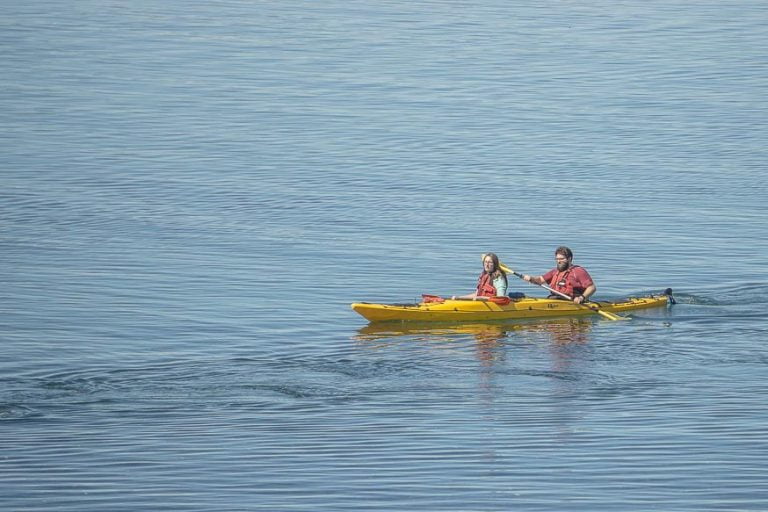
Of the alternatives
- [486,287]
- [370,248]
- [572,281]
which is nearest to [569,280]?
[572,281]

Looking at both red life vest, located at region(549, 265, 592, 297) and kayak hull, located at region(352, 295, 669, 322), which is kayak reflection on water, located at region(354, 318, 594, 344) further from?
red life vest, located at region(549, 265, 592, 297)

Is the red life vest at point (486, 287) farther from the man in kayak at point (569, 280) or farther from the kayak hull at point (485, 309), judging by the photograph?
the man in kayak at point (569, 280)

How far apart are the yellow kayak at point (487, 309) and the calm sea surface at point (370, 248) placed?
28cm

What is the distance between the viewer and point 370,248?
35312 mm

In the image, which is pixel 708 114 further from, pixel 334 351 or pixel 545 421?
pixel 545 421

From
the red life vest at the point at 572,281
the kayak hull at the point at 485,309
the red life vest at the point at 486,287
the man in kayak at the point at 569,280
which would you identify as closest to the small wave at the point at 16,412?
the kayak hull at the point at 485,309

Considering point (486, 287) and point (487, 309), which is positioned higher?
point (486, 287)

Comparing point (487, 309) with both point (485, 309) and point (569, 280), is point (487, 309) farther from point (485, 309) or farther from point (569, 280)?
point (569, 280)

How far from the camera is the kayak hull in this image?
2655 cm

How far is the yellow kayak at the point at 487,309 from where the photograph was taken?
2655 centimetres

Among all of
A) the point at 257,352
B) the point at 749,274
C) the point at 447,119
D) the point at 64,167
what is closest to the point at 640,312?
the point at 749,274

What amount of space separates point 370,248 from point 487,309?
8771 millimetres

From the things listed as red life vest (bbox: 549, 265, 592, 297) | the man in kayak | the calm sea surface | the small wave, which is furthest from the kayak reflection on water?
the small wave

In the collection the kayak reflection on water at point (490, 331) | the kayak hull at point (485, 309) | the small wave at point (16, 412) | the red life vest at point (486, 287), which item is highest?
the red life vest at point (486, 287)
